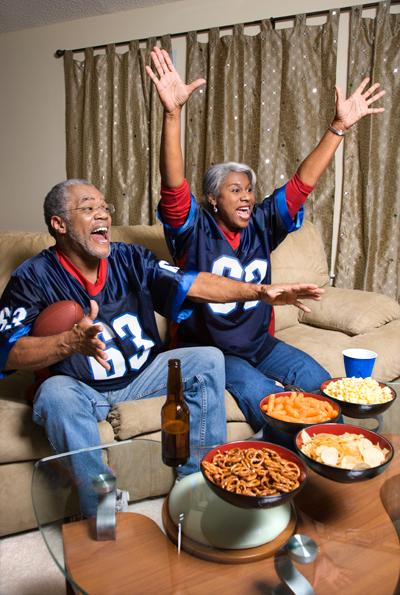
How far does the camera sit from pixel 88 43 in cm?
420

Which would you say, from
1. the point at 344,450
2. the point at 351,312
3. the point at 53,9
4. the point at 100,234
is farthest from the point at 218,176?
the point at 53,9

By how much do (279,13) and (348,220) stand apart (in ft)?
4.92

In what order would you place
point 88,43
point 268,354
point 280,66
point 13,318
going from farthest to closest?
1. point 88,43
2. point 280,66
3. point 268,354
4. point 13,318

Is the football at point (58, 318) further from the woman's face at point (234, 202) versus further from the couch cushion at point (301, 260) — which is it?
the couch cushion at point (301, 260)

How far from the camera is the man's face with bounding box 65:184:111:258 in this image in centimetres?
184

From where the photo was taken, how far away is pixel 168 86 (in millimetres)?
2041

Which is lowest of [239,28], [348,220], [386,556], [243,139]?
[386,556]

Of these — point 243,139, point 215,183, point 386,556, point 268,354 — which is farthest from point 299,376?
point 243,139

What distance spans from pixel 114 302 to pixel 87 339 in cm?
42

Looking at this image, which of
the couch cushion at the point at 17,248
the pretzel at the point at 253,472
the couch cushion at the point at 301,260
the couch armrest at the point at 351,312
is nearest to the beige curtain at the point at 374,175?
the couch cushion at the point at 301,260

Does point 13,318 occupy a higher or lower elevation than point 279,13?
lower

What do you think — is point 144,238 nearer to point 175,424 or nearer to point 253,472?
point 175,424

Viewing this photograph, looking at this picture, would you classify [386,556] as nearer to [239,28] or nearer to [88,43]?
[239,28]

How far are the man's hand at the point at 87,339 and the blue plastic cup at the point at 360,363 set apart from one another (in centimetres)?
77
